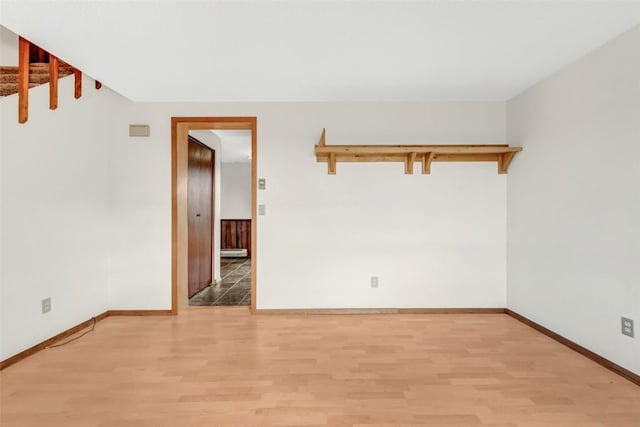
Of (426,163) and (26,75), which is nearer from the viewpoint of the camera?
(26,75)

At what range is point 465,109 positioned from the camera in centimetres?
339

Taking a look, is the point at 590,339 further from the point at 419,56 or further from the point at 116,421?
the point at 116,421

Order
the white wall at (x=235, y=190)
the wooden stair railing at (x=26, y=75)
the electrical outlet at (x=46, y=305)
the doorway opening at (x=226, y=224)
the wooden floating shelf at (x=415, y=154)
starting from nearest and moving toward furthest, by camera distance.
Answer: the wooden stair railing at (x=26, y=75)
the electrical outlet at (x=46, y=305)
the wooden floating shelf at (x=415, y=154)
the doorway opening at (x=226, y=224)
the white wall at (x=235, y=190)

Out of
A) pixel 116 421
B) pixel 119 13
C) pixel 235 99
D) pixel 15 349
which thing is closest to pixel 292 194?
pixel 235 99

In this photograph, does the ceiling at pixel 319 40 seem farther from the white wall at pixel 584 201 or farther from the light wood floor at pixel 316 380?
the light wood floor at pixel 316 380

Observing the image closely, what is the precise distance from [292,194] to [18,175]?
86.7 inches

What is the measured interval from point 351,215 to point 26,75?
9.13ft

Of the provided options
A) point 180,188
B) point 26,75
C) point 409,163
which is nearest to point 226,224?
point 180,188

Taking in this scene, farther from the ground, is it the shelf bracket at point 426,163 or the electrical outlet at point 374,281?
the shelf bracket at point 426,163

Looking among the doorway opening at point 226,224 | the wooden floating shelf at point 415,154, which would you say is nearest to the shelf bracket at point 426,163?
the wooden floating shelf at point 415,154

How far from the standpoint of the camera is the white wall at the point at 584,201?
206 cm

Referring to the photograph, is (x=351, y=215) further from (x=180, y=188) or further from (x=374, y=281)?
(x=180, y=188)

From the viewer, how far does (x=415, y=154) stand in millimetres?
3219

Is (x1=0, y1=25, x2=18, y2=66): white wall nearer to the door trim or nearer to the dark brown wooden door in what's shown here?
the door trim
